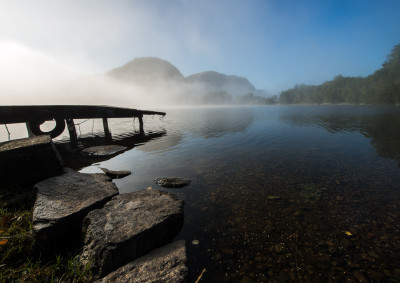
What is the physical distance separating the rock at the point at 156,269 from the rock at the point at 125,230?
11.4 inches

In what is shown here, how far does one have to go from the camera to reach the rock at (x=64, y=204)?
3848 millimetres

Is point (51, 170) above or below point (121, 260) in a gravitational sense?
above

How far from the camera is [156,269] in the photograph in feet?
10.7

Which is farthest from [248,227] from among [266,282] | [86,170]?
[86,170]

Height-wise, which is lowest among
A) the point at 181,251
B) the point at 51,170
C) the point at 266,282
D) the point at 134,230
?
the point at 266,282

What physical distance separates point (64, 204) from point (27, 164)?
2.96m

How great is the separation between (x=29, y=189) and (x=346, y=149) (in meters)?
19.6

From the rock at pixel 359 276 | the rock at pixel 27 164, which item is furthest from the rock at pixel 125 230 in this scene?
the rock at pixel 359 276

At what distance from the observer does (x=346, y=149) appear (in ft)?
43.6

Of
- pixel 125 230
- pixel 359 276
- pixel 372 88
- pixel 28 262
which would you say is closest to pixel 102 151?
pixel 28 262

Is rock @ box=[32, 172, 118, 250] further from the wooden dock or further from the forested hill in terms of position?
the forested hill

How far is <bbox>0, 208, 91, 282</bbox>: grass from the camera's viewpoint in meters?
3.21

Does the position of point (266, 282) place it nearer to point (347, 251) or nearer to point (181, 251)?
point (181, 251)

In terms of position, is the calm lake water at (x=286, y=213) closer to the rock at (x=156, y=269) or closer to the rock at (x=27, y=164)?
the rock at (x=156, y=269)
